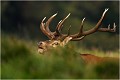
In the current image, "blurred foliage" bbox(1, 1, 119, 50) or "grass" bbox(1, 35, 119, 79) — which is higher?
"blurred foliage" bbox(1, 1, 119, 50)

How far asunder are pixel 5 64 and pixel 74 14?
44237 millimetres

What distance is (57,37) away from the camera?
1134 cm

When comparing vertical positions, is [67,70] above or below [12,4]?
below

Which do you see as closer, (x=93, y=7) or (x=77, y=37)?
(x=77, y=37)

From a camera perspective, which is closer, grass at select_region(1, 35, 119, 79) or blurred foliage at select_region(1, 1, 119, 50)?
grass at select_region(1, 35, 119, 79)

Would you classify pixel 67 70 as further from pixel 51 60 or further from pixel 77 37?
pixel 77 37

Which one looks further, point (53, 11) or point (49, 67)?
point (53, 11)

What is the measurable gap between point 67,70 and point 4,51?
0.86 m

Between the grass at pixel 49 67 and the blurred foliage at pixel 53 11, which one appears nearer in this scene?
the grass at pixel 49 67

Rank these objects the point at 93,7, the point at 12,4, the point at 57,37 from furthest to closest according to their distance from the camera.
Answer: the point at 93,7, the point at 12,4, the point at 57,37

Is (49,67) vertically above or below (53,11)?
below

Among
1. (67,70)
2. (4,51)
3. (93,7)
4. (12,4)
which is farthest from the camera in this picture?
(93,7)

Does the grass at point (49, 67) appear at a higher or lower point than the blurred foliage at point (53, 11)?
lower

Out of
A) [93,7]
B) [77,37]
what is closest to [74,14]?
[93,7]
